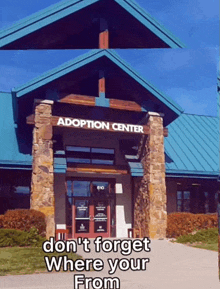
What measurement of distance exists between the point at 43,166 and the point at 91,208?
4.06 meters

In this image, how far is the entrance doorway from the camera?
17.6m

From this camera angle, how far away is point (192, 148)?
20.2 meters

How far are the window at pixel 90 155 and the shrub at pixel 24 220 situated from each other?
4.06 m

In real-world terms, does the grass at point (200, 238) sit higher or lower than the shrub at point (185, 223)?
lower

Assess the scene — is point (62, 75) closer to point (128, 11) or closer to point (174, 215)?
point (128, 11)

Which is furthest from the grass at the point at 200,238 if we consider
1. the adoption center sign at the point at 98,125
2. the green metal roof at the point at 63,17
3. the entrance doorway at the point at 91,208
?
the green metal roof at the point at 63,17

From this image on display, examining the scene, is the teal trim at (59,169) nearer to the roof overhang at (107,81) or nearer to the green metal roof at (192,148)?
the roof overhang at (107,81)

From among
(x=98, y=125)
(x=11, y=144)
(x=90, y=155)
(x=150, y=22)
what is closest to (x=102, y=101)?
(x=98, y=125)

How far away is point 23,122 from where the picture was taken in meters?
17.4

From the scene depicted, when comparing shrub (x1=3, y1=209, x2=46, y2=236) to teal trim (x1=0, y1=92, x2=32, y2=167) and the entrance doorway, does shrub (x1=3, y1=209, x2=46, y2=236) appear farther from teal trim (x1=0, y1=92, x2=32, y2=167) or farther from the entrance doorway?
the entrance doorway

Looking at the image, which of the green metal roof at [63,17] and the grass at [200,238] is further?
the green metal roof at [63,17]

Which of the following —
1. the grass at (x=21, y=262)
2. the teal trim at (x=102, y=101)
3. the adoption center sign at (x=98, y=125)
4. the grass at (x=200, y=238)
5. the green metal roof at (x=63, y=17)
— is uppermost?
the green metal roof at (x=63, y=17)

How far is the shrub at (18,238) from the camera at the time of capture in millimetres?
12164

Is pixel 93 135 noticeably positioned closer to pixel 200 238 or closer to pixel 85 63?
pixel 85 63
